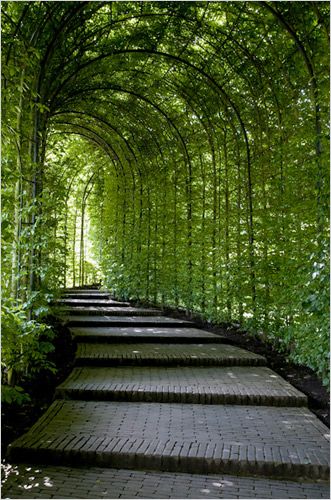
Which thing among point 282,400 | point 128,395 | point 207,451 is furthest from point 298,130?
point 207,451

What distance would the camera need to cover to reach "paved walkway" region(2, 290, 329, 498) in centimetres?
305

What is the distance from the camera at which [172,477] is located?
10.4ft

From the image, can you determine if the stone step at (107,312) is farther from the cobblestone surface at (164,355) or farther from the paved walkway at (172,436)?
the paved walkway at (172,436)

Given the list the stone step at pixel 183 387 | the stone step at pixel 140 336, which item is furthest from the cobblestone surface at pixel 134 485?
the stone step at pixel 140 336

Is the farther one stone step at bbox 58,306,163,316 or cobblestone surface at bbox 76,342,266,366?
stone step at bbox 58,306,163,316

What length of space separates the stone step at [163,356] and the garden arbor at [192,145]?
0.67 meters

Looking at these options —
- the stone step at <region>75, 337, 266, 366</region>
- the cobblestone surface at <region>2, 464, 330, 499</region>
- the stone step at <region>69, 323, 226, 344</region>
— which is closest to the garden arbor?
the stone step at <region>75, 337, 266, 366</region>

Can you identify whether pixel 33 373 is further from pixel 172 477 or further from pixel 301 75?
pixel 301 75

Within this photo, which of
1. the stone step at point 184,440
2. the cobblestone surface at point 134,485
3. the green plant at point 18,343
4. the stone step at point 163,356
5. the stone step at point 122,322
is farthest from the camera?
the stone step at point 122,322

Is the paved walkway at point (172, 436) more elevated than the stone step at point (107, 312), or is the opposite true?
the stone step at point (107, 312)

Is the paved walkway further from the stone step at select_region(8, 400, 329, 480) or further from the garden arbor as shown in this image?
the garden arbor

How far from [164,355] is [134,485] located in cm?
327

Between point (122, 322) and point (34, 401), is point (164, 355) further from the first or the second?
point (122, 322)

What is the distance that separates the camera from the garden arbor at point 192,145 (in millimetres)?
4680
